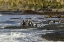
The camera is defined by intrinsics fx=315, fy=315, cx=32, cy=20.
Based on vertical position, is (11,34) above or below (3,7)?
above

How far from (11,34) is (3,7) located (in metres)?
49.7

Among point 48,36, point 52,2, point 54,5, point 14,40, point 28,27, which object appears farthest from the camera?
point 52,2

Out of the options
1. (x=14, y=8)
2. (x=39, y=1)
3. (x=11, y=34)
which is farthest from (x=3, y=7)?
(x=11, y=34)

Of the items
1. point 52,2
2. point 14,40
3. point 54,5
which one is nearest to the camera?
point 14,40

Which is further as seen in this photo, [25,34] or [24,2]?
[24,2]

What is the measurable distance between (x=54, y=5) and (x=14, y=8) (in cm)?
976

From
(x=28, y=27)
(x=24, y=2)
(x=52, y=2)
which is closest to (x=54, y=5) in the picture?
(x=52, y=2)

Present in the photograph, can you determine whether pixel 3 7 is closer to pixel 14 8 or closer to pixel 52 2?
pixel 14 8

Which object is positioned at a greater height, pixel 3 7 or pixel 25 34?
pixel 25 34

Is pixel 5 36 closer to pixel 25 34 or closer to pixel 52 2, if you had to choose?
pixel 25 34

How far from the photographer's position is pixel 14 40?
2625 cm

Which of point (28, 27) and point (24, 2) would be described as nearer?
point (28, 27)

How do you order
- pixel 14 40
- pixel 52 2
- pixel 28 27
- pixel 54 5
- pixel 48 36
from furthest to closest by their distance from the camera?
pixel 52 2 < pixel 54 5 < pixel 28 27 < pixel 48 36 < pixel 14 40

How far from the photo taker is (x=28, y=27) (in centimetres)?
3494
